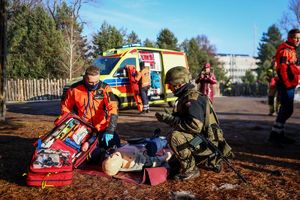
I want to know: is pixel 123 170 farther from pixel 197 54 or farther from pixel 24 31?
pixel 197 54

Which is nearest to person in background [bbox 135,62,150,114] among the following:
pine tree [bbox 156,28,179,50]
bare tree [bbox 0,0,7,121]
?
bare tree [bbox 0,0,7,121]

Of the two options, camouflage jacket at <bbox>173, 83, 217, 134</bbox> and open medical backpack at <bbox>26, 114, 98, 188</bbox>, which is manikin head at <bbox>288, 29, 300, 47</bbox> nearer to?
camouflage jacket at <bbox>173, 83, 217, 134</bbox>

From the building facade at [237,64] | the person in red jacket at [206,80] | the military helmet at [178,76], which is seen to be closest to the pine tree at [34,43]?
the person in red jacket at [206,80]

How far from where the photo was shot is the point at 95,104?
5.52 metres

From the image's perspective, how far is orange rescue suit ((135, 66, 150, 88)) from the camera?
1248cm

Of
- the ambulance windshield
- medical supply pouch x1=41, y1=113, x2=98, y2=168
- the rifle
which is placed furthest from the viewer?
the ambulance windshield

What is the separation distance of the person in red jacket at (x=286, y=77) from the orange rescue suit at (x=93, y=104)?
3.28m

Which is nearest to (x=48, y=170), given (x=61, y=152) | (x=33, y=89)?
(x=61, y=152)

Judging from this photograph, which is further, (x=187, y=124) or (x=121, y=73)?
(x=121, y=73)

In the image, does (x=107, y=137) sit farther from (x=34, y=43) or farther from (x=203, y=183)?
(x=34, y=43)

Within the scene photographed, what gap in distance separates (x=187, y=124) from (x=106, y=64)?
28.5ft

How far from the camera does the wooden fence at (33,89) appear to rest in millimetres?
25188

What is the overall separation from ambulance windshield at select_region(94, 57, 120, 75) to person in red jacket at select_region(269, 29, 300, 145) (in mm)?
6841

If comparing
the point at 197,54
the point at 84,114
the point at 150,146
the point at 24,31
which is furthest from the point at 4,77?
the point at 197,54
